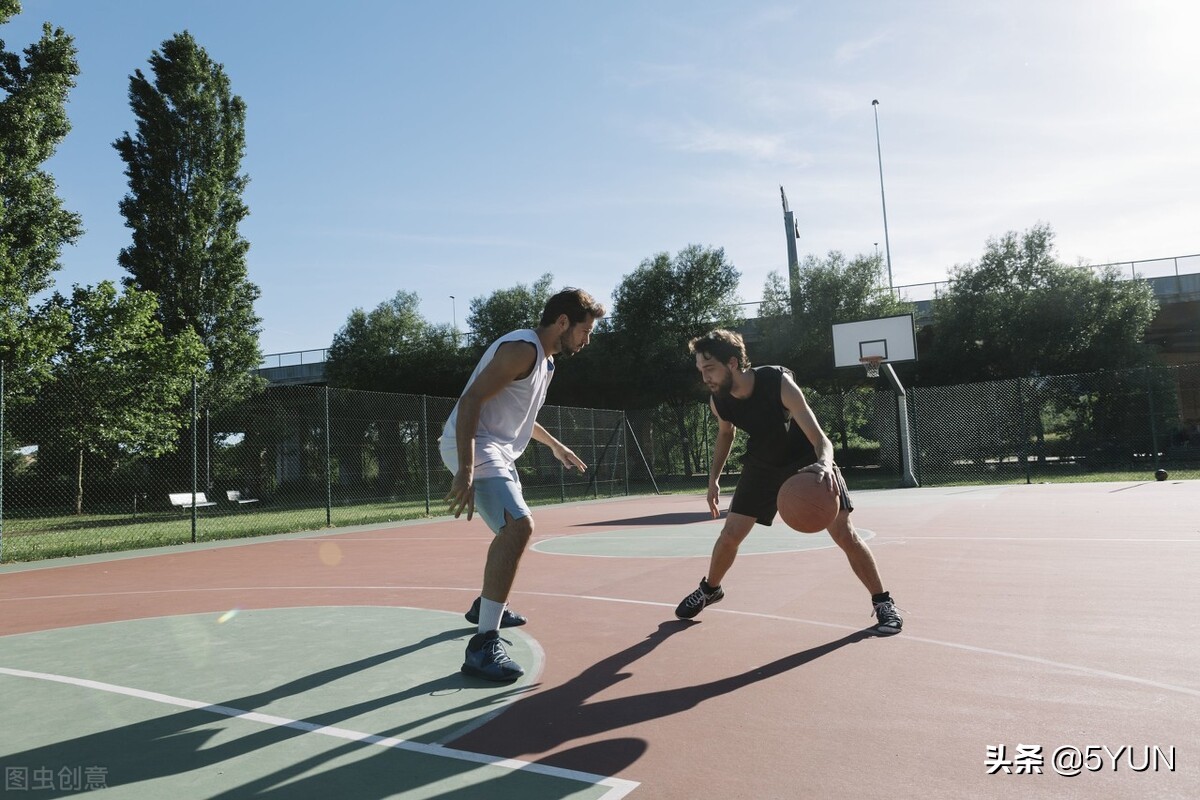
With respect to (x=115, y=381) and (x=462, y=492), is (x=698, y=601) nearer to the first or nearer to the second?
(x=462, y=492)

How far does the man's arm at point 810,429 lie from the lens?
161 inches

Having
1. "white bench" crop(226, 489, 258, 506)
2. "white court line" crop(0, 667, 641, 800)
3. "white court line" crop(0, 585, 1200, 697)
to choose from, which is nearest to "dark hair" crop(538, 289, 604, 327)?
A: "white court line" crop(0, 667, 641, 800)

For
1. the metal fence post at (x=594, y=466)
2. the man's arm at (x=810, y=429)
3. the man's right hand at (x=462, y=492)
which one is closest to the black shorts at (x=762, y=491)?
the man's arm at (x=810, y=429)

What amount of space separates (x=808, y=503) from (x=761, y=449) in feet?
2.48

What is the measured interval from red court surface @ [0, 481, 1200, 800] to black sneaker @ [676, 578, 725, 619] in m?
0.13

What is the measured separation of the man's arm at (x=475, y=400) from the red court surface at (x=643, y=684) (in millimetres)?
895

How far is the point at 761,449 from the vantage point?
15.8 feet

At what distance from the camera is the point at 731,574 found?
6645 millimetres

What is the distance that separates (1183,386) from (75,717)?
28294 mm

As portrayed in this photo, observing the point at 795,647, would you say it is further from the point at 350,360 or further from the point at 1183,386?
the point at 350,360

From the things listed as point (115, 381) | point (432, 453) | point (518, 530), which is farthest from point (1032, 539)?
point (115, 381)

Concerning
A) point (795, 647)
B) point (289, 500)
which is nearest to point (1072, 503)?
point (795, 647)

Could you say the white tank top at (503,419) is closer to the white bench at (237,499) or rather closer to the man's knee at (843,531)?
the man's knee at (843,531)

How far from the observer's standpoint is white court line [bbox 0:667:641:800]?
2.53 metres
